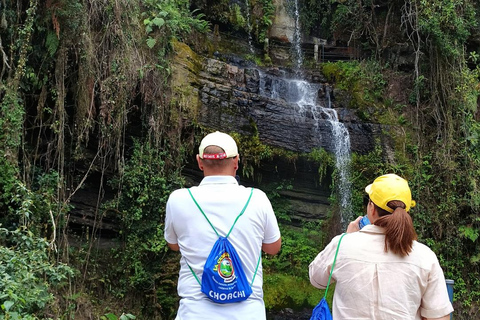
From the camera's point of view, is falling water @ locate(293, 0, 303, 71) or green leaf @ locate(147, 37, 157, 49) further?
falling water @ locate(293, 0, 303, 71)

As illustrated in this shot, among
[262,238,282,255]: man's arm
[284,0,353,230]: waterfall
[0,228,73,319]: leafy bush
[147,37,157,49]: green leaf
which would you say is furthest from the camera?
[284,0,353,230]: waterfall

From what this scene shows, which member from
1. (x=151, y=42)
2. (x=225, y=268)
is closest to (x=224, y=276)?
(x=225, y=268)

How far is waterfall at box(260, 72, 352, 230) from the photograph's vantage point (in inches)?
389

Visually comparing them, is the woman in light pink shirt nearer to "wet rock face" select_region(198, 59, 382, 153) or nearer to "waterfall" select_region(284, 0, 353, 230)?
"wet rock face" select_region(198, 59, 382, 153)

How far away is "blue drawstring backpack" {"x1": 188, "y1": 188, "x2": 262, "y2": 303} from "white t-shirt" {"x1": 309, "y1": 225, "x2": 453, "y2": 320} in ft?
1.71

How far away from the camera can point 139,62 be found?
772 cm

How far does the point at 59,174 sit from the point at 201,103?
9.92ft

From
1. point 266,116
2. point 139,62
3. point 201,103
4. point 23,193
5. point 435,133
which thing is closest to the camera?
point 23,193

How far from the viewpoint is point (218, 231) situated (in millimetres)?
2342

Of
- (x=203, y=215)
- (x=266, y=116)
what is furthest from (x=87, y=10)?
(x=203, y=215)

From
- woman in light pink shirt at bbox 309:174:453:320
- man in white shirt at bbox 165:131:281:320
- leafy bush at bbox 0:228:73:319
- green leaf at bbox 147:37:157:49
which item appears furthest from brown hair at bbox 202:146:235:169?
green leaf at bbox 147:37:157:49

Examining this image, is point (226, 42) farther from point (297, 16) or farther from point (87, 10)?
point (87, 10)

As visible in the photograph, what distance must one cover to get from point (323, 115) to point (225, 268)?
846 cm

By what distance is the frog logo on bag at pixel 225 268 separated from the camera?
2264 mm
